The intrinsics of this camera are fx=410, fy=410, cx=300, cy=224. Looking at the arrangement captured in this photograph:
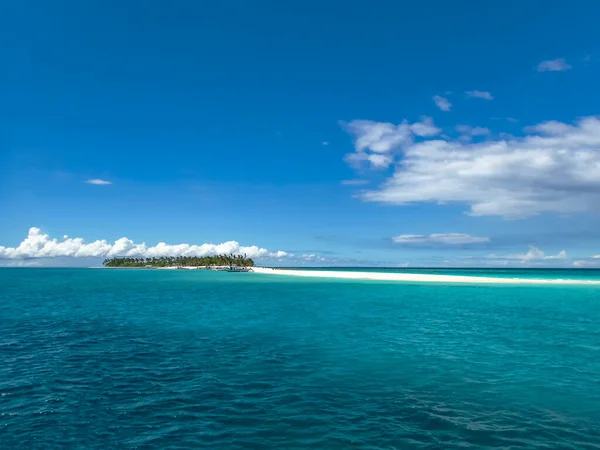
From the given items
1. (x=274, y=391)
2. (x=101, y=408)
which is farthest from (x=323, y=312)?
(x=101, y=408)

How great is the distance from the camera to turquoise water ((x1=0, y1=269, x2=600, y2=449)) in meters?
13.4

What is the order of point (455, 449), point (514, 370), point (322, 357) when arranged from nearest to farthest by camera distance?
point (455, 449)
point (514, 370)
point (322, 357)

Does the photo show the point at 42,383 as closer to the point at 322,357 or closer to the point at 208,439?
the point at 208,439

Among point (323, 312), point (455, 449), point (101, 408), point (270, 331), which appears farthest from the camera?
point (323, 312)

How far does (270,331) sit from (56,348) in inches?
610

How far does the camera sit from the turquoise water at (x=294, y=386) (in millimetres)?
13438

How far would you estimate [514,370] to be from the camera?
73.8 ft

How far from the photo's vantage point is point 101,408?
15.6 metres

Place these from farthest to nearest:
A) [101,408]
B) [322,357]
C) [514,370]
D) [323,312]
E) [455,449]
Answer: [323,312]
[322,357]
[514,370]
[101,408]
[455,449]

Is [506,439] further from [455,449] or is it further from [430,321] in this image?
[430,321]

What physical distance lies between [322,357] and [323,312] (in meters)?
24.3

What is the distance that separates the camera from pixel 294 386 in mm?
18859

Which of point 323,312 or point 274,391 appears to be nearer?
point 274,391

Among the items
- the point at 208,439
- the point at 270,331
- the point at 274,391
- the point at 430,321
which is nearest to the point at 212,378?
the point at 274,391
